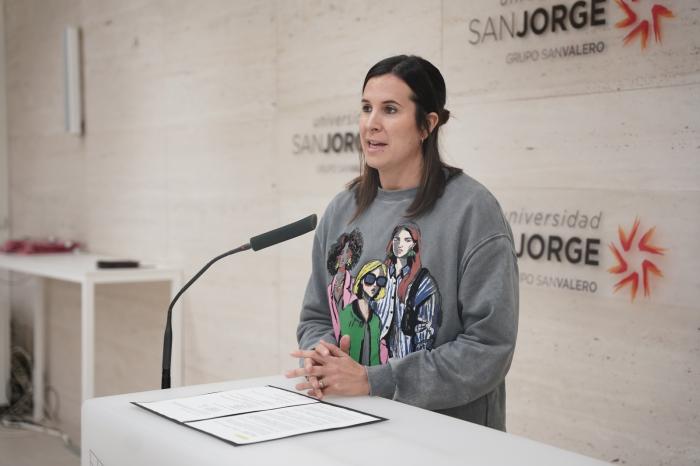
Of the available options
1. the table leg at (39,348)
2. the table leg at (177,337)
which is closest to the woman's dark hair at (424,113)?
the table leg at (177,337)

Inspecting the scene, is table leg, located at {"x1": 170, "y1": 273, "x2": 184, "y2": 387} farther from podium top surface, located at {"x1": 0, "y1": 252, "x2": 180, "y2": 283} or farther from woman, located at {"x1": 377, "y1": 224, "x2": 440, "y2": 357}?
woman, located at {"x1": 377, "y1": 224, "x2": 440, "y2": 357}

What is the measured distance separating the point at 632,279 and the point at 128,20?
3081 millimetres

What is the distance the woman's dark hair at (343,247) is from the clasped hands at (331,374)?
271 millimetres

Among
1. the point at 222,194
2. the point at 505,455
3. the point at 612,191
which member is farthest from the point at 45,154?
the point at 505,455

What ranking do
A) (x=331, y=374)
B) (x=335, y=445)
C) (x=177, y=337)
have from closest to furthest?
(x=335, y=445), (x=331, y=374), (x=177, y=337)

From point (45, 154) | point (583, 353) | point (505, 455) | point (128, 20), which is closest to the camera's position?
point (505, 455)

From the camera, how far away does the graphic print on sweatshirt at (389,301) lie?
5.65 ft

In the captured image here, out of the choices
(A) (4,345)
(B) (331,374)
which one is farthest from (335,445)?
(A) (4,345)

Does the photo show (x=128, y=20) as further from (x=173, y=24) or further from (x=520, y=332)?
(x=520, y=332)

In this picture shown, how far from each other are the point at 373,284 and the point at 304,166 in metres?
1.56

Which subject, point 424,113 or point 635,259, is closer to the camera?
point 424,113

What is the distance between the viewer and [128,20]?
429 cm

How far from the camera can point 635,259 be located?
2.14m

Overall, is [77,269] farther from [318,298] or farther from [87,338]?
[318,298]
